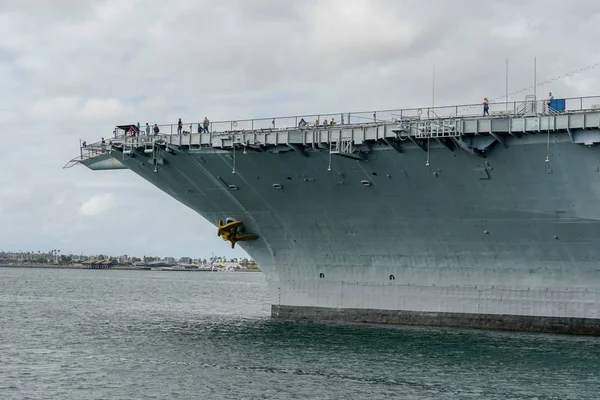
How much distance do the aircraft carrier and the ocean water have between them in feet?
4.06

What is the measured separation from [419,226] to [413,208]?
774mm

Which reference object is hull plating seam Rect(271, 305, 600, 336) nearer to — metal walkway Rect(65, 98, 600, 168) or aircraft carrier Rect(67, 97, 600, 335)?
aircraft carrier Rect(67, 97, 600, 335)

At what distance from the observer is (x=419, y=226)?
93.4 feet

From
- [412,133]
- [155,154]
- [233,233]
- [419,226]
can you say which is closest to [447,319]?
[419,226]

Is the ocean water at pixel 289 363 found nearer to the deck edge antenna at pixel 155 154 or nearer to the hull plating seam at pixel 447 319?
the hull plating seam at pixel 447 319

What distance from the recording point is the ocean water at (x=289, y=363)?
62.8ft

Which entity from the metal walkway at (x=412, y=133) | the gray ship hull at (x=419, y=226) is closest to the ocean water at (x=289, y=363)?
the gray ship hull at (x=419, y=226)

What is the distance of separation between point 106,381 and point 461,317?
44.6ft

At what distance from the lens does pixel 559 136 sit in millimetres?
24844

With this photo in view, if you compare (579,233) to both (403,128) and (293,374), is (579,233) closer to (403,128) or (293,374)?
(403,128)

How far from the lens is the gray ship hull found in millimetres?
25766

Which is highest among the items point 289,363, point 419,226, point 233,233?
point 419,226

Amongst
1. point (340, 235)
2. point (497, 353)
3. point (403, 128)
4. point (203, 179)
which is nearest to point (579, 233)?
point (497, 353)

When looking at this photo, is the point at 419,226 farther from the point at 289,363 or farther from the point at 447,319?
the point at 289,363
